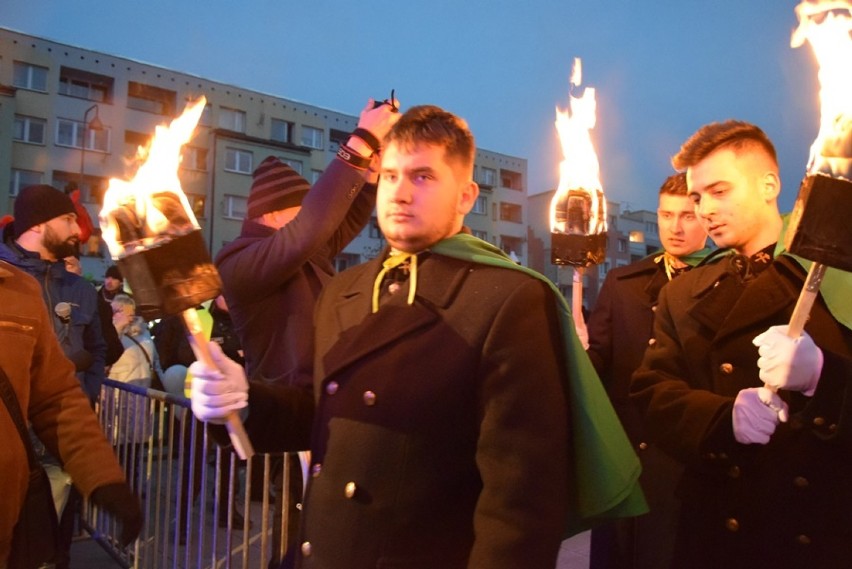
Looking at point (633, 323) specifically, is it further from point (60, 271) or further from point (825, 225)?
point (60, 271)

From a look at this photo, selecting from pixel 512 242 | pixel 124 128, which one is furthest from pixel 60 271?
pixel 512 242

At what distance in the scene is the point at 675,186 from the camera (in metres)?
4.27

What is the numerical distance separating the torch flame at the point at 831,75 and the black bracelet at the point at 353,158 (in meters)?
1.84

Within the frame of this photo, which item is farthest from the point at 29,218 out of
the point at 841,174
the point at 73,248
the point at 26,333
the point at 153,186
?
the point at 841,174

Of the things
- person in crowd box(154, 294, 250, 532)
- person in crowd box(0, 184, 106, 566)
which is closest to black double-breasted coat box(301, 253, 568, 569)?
person in crowd box(0, 184, 106, 566)

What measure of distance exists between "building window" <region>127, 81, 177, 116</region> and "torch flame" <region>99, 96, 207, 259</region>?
4169cm

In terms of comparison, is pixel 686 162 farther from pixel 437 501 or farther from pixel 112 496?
pixel 112 496

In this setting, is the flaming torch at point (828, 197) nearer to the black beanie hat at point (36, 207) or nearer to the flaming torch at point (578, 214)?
the flaming torch at point (578, 214)

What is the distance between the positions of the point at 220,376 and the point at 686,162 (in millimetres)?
2099

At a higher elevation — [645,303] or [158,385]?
[645,303]

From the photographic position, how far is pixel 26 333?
272cm

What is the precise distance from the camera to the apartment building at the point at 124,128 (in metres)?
35.2

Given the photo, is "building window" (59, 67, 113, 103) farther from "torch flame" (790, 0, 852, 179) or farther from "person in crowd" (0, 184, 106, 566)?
"torch flame" (790, 0, 852, 179)

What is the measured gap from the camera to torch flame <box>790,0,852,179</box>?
2.06 m
